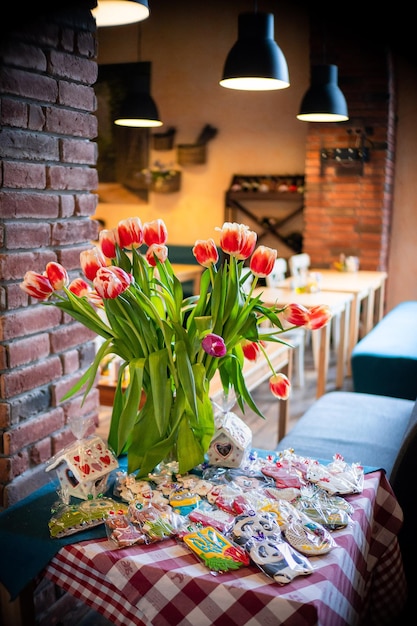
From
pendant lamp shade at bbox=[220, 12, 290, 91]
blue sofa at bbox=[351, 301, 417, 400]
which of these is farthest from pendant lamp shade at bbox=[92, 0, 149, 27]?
blue sofa at bbox=[351, 301, 417, 400]

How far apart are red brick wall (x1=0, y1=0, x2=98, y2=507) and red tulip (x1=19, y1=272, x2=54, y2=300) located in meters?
0.21

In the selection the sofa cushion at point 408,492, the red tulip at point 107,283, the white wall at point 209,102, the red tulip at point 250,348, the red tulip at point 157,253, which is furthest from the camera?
the white wall at point 209,102

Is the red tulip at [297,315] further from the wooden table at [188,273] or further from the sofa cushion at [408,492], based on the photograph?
the wooden table at [188,273]

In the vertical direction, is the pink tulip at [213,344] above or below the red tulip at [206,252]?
below

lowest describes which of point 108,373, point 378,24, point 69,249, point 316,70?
point 108,373

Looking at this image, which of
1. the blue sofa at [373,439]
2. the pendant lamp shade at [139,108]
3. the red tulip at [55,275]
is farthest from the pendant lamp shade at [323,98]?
the red tulip at [55,275]

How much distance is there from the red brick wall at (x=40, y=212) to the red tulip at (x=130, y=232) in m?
0.33

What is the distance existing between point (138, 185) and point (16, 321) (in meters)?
6.10

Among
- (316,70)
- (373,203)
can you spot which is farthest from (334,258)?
(316,70)

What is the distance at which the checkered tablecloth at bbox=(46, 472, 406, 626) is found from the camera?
121cm

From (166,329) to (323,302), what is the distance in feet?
9.65

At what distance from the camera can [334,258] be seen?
20.7ft

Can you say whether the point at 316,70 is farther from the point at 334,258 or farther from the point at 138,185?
the point at 138,185

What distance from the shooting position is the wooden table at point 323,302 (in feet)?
14.4
